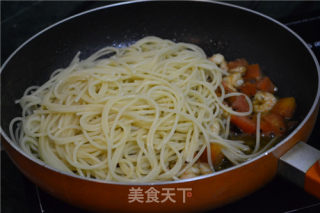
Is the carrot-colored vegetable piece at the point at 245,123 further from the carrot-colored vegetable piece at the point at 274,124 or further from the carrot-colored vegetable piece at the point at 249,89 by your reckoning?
the carrot-colored vegetable piece at the point at 249,89

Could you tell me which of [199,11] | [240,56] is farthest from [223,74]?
[199,11]

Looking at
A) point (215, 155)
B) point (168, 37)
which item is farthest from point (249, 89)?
point (168, 37)

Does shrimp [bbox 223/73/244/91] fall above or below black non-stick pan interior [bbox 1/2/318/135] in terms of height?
below

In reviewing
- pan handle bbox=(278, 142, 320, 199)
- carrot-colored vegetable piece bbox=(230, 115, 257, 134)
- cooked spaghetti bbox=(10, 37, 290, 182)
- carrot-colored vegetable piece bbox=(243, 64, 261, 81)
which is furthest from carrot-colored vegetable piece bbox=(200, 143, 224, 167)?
carrot-colored vegetable piece bbox=(243, 64, 261, 81)

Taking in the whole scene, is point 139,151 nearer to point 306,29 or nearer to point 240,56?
point 240,56

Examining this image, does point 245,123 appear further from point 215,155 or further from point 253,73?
point 253,73

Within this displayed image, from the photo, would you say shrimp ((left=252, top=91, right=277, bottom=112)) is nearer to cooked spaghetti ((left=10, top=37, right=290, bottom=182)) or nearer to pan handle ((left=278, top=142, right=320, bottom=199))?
cooked spaghetti ((left=10, top=37, right=290, bottom=182))
